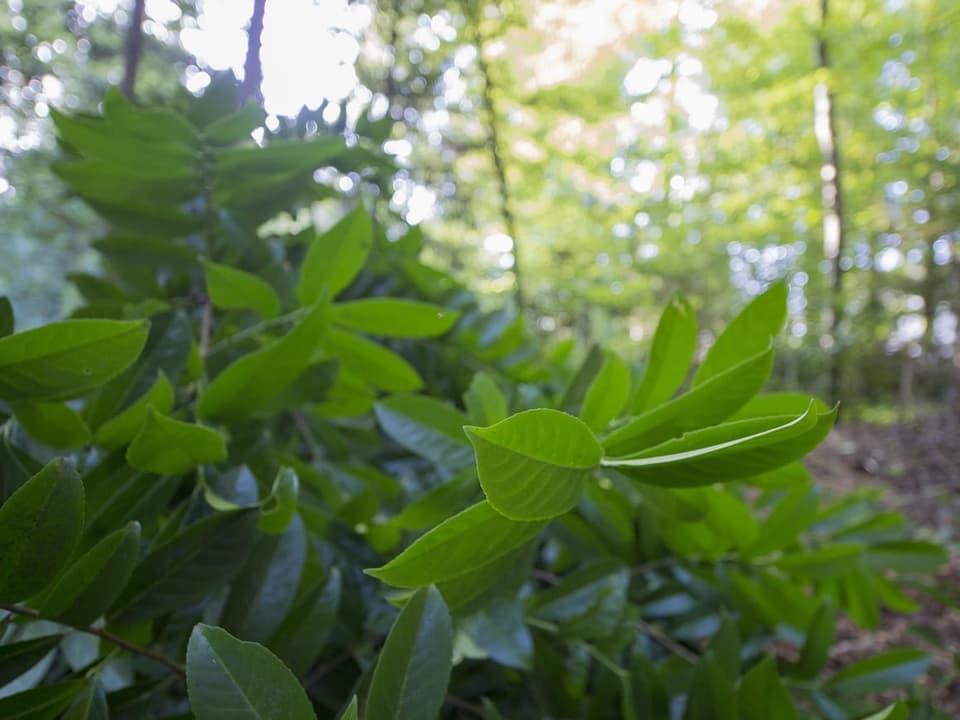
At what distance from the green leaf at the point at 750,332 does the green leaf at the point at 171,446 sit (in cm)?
21

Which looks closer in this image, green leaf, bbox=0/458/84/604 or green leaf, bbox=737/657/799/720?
green leaf, bbox=0/458/84/604

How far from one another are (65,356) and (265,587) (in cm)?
12

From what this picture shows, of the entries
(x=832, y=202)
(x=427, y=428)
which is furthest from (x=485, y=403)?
(x=832, y=202)

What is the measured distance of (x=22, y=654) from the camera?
0.71ft

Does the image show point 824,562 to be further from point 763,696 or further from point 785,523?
point 763,696

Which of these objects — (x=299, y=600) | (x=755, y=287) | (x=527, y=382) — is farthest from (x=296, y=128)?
(x=755, y=287)

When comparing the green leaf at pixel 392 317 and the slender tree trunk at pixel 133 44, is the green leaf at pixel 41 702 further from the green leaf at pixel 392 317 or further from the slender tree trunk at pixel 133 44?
the slender tree trunk at pixel 133 44

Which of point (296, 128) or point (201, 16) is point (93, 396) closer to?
point (296, 128)

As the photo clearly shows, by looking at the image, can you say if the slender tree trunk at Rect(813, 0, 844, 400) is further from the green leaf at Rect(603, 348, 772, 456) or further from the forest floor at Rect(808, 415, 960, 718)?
the green leaf at Rect(603, 348, 772, 456)

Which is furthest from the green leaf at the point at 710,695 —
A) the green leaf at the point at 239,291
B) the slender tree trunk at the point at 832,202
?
the slender tree trunk at the point at 832,202

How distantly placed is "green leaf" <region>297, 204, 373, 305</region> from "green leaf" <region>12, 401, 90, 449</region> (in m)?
0.15

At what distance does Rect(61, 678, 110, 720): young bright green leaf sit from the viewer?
21 centimetres

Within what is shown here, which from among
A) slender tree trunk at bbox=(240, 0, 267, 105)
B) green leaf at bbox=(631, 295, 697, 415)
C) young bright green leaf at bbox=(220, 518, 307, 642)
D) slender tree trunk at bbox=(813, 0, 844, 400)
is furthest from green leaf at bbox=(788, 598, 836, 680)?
slender tree trunk at bbox=(813, 0, 844, 400)

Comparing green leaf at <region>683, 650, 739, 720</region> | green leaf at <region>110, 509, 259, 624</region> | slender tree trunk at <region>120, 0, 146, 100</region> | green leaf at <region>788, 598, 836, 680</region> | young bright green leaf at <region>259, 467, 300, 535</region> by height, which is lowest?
green leaf at <region>788, 598, 836, 680</region>
